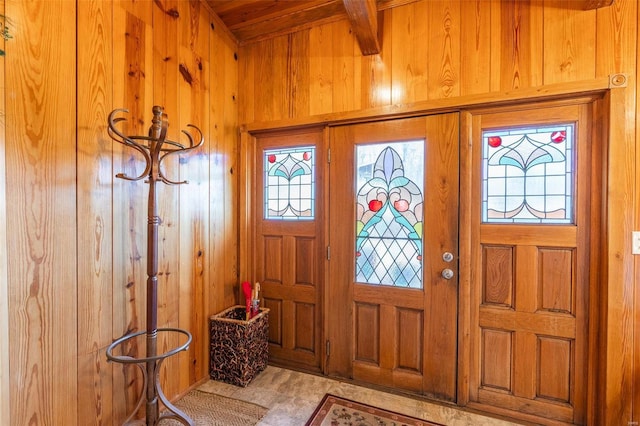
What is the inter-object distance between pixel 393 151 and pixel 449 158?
1.22 ft

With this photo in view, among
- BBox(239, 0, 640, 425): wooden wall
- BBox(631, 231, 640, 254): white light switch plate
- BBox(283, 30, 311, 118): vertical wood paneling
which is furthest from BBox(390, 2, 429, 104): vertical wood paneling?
BBox(631, 231, 640, 254): white light switch plate

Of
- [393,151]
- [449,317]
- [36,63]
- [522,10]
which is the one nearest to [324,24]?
[393,151]

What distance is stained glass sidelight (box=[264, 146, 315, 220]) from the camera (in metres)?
2.35

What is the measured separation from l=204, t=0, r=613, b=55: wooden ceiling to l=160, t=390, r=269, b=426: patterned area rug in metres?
2.52

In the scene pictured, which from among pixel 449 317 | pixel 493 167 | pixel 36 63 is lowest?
pixel 449 317

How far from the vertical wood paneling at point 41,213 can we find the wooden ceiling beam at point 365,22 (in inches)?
58.0

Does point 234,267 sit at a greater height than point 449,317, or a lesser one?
greater

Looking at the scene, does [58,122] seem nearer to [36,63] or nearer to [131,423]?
[36,63]

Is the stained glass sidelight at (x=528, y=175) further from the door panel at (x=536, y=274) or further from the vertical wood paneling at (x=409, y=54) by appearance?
the vertical wood paneling at (x=409, y=54)

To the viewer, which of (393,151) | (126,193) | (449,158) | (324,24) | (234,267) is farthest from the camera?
(234,267)

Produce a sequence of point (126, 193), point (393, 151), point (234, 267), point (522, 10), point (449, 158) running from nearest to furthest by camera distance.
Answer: point (126, 193) → point (522, 10) → point (449, 158) → point (393, 151) → point (234, 267)

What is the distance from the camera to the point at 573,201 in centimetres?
172

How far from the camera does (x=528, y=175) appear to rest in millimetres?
1789

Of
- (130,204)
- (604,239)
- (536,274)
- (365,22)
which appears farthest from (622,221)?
(130,204)
